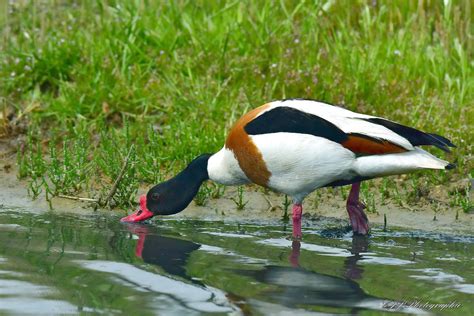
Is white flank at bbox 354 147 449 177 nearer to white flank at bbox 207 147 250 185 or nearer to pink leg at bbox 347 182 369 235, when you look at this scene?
pink leg at bbox 347 182 369 235

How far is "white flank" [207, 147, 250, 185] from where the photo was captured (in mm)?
7309

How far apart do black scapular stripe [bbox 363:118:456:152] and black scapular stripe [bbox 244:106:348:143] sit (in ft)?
0.97

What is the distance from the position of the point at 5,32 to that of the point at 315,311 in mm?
6205

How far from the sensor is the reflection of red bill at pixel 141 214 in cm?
757

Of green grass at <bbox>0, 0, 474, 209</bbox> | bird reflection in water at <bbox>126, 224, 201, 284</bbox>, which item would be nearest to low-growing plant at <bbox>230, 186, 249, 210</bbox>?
green grass at <bbox>0, 0, 474, 209</bbox>

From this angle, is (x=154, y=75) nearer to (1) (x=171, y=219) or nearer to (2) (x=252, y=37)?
(2) (x=252, y=37)

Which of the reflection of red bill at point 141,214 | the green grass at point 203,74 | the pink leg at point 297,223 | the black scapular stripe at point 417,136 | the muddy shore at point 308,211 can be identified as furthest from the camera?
the green grass at point 203,74

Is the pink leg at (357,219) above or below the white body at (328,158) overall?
below

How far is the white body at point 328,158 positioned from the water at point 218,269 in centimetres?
41

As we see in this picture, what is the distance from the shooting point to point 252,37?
10.0m

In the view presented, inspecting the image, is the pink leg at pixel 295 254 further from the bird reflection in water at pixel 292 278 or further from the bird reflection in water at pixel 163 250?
the bird reflection in water at pixel 163 250

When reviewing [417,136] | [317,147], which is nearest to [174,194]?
[317,147]

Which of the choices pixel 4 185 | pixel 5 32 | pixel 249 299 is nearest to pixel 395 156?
pixel 249 299

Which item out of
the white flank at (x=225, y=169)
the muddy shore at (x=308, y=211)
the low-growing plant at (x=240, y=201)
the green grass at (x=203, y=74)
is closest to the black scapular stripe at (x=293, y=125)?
the white flank at (x=225, y=169)
